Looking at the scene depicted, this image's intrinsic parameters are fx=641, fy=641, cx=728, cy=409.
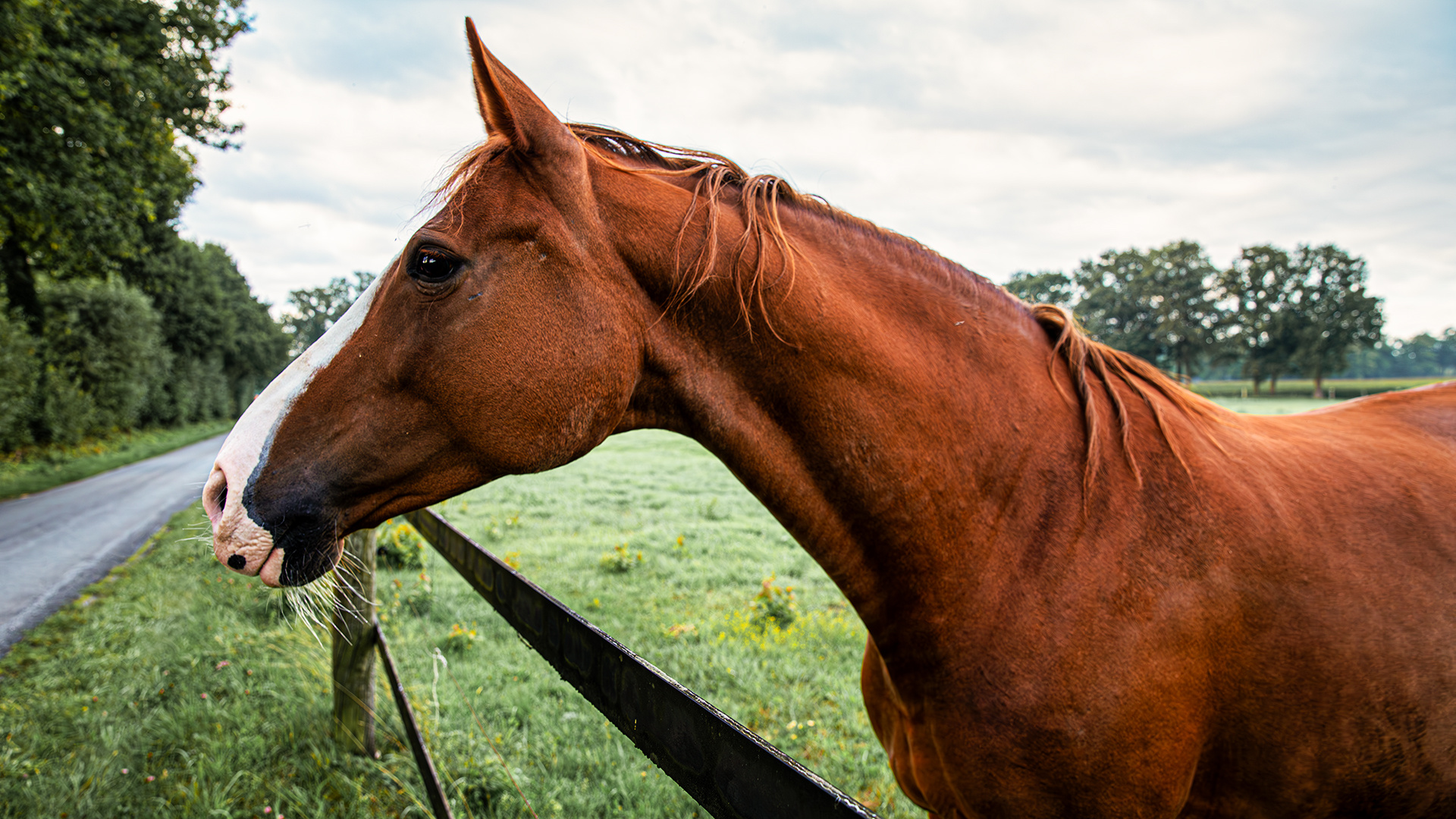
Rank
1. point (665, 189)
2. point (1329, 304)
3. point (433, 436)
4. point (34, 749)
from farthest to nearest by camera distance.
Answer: point (1329, 304) → point (34, 749) → point (665, 189) → point (433, 436)

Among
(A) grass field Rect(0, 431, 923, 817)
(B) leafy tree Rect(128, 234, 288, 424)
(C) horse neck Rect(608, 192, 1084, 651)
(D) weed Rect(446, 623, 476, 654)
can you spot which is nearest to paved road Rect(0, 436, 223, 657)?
(A) grass field Rect(0, 431, 923, 817)

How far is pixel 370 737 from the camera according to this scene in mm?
3490

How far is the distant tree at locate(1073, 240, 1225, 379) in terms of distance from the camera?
5034 centimetres

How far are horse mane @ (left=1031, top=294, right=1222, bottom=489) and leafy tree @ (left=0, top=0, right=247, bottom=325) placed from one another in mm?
13386

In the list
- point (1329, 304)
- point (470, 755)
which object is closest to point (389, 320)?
point (470, 755)

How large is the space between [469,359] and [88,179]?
14.7 m

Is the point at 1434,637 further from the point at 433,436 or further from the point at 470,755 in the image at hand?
the point at 470,755

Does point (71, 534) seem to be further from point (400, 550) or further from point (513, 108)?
point (513, 108)

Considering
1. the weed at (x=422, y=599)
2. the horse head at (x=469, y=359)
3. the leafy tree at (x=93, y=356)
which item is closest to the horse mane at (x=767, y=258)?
the horse head at (x=469, y=359)

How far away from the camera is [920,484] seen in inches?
58.7

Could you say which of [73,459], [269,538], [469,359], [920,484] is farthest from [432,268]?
[73,459]

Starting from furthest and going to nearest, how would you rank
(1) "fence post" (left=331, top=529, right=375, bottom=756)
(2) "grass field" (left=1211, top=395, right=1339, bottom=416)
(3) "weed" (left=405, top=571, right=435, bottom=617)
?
(2) "grass field" (left=1211, top=395, right=1339, bottom=416) < (3) "weed" (left=405, top=571, right=435, bottom=617) < (1) "fence post" (left=331, top=529, right=375, bottom=756)

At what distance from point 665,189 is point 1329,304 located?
6679cm

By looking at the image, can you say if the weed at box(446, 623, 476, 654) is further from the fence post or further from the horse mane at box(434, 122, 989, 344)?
the horse mane at box(434, 122, 989, 344)
